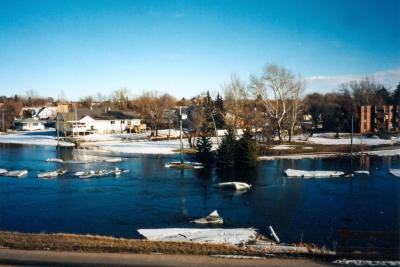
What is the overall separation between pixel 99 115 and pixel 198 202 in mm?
52610

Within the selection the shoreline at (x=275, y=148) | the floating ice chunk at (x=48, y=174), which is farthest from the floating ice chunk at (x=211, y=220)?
the shoreline at (x=275, y=148)

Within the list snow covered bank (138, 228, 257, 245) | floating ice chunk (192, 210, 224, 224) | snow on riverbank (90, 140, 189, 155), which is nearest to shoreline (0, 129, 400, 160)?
snow on riverbank (90, 140, 189, 155)

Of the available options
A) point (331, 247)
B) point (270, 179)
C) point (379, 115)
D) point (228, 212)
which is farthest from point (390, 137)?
point (331, 247)

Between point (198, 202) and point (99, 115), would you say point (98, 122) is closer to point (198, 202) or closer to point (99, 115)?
point (99, 115)

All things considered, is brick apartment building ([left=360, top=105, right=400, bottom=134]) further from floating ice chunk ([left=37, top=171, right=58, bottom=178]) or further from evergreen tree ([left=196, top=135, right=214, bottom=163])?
floating ice chunk ([left=37, top=171, right=58, bottom=178])

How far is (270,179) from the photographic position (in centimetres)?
2995

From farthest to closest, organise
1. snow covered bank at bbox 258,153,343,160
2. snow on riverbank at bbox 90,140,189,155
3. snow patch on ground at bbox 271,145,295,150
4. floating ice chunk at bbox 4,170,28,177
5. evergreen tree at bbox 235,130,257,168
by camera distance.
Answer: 1. snow patch on ground at bbox 271,145,295,150
2. snow on riverbank at bbox 90,140,189,155
3. snow covered bank at bbox 258,153,343,160
4. evergreen tree at bbox 235,130,257,168
5. floating ice chunk at bbox 4,170,28,177

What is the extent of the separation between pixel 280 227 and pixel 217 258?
7043 millimetres

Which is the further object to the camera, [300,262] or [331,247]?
[331,247]

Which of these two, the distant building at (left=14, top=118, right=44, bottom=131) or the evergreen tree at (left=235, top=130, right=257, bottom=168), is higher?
the distant building at (left=14, top=118, right=44, bottom=131)

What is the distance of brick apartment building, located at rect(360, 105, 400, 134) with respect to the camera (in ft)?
224

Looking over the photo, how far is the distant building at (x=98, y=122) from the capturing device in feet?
225

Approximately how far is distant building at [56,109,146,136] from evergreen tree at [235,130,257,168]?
123 feet

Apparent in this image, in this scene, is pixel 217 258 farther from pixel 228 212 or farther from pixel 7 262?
pixel 228 212
